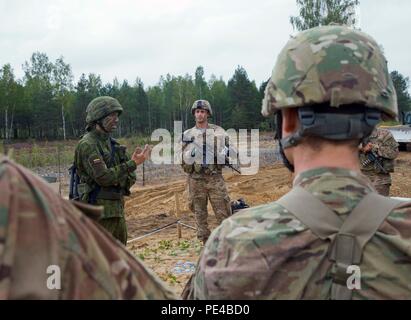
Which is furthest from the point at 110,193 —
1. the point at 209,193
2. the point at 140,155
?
the point at 209,193

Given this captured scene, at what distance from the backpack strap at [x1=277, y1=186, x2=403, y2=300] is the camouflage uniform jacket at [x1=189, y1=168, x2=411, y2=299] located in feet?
0.06

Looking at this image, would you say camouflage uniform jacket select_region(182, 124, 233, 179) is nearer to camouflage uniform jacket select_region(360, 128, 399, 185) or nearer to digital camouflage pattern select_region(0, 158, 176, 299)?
camouflage uniform jacket select_region(360, 128, 399, 185)

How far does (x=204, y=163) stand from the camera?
6.69 m

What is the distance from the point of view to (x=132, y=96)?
198 feet

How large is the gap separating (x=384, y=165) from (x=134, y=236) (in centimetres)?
452

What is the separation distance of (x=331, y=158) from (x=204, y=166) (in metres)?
5.34

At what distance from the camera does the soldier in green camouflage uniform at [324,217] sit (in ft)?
4.07

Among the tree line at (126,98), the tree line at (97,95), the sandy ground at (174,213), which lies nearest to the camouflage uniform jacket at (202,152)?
the sandy ground at (174,213)

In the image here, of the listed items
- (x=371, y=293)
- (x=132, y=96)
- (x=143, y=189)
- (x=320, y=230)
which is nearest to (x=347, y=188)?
(x=320, y=230)

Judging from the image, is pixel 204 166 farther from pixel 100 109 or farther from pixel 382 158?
pixel 382 158

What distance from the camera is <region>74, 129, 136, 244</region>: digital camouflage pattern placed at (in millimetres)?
4531

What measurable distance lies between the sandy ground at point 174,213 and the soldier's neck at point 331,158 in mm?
4155

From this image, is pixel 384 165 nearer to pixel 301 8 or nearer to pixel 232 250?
pixel 232 250

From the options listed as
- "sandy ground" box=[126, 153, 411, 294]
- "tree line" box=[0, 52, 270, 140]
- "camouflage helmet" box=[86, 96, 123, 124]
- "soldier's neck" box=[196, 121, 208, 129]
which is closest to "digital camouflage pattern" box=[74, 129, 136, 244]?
"camouflage helmet" box=[86, 96, 123, 124]
